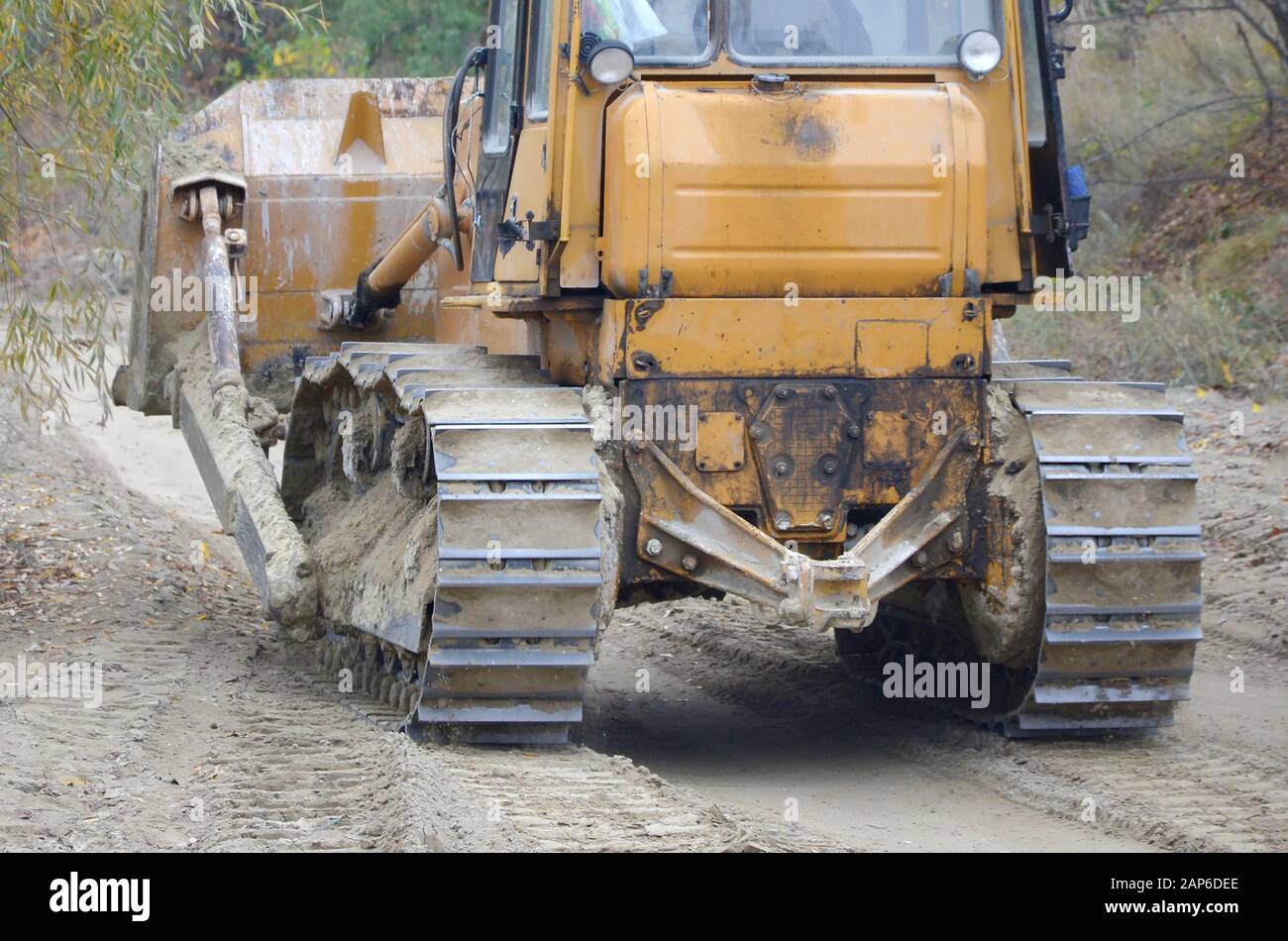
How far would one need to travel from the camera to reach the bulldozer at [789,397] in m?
6.02

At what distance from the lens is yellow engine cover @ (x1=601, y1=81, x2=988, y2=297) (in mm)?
6121

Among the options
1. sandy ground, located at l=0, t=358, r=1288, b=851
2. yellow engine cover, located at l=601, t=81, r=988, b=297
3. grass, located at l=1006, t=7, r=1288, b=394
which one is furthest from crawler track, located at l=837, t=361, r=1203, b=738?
grass, located at l=1006, t=7, r=1288, b=394

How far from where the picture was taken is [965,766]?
6.62 m

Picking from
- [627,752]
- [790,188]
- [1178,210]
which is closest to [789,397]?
[790,188]

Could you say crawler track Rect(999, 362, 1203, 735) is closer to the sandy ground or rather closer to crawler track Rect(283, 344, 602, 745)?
the sandy ground

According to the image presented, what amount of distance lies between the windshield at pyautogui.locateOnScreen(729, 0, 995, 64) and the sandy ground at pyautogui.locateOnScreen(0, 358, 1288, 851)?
2.56 m

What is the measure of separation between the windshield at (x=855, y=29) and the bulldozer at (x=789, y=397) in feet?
0.03

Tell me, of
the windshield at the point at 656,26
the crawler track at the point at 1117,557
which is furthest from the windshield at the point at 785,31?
the crawler track at the point at 1117,557

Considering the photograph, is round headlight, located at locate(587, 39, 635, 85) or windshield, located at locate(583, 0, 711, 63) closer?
round headlight, located at locate(587, 39, 635, 85)

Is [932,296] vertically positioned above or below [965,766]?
above

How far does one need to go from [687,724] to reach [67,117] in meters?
4.48

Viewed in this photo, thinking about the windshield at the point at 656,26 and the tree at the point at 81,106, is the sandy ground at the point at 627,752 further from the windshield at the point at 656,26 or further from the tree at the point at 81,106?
the windshield at the point at 656,26

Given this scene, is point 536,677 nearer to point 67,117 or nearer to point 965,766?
point 965,766
